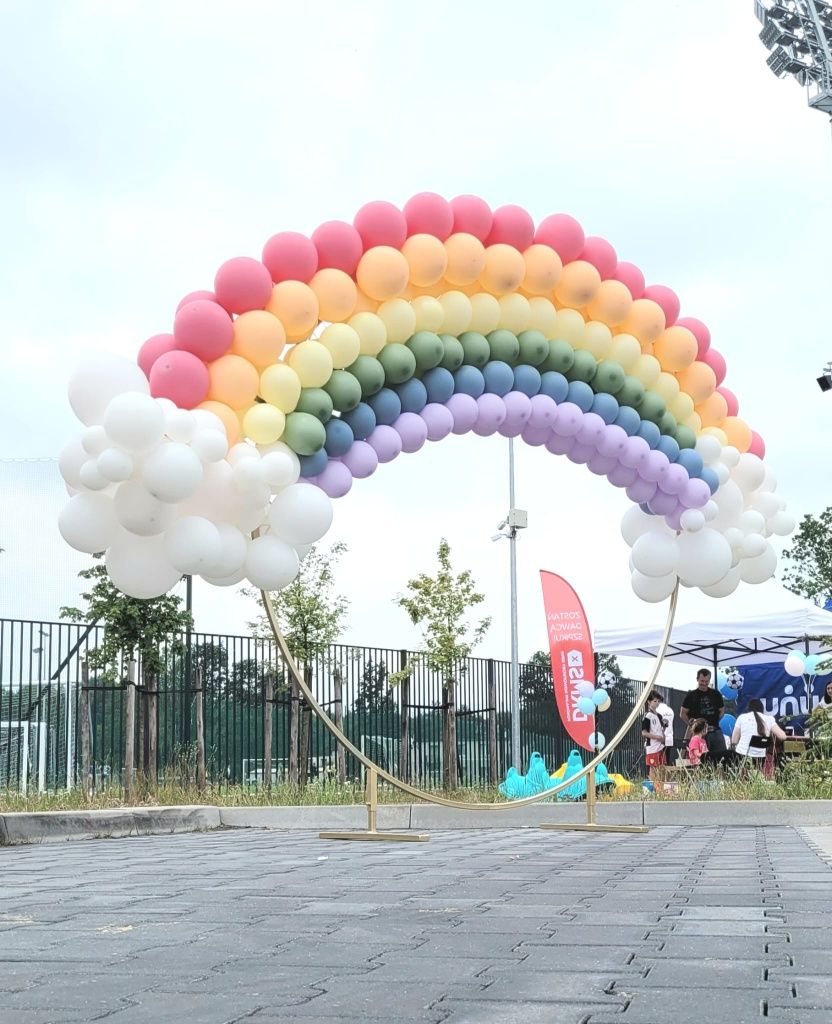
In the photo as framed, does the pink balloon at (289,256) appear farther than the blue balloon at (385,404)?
No

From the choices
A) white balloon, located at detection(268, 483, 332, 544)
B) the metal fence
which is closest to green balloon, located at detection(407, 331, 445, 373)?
white balloon, located at detection(268, 483, 332, 544)

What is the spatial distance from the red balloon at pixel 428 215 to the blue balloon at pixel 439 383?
1.02 m

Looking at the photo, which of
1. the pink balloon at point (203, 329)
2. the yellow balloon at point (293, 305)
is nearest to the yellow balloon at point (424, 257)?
the yellow balloon at point (293, 305)

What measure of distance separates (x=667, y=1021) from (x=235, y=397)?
19.6ft

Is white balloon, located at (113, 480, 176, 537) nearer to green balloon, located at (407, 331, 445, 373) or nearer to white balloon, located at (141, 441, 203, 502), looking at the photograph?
white balloon, located at (141, 441, 203, 502)

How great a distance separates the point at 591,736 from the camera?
18891mm

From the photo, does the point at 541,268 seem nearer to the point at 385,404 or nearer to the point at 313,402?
the point at 385,404

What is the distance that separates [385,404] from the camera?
30.2ft

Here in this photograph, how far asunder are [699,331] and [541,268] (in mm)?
1996

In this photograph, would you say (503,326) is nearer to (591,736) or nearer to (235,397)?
(235,397)

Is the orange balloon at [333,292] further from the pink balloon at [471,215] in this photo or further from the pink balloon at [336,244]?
the pink balloon at [471,215]

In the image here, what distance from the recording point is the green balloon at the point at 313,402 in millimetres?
8688

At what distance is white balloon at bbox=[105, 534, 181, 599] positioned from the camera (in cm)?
812

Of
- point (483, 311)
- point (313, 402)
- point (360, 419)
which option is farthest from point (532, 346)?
point (313, 402)
